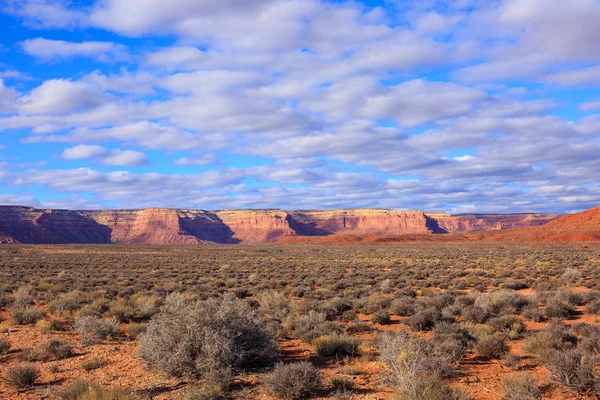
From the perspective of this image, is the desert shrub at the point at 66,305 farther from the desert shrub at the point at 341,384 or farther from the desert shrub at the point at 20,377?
the desert shrub at the point at 341,384

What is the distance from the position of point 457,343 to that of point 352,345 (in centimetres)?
206

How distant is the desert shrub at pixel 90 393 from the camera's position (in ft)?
17.7

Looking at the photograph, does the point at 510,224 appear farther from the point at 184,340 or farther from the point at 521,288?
the point at 184,340

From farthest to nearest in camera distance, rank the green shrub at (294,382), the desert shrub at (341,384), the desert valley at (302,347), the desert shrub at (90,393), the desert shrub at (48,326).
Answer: the desert shrub at (48,326)
the desert shrub at (341,384)
the desert valley at (302,347)
the green shrub at (294,382)
the desert shrub at (90,393)

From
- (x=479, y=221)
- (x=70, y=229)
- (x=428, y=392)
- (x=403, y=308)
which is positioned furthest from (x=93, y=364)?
(x=479, y=221)

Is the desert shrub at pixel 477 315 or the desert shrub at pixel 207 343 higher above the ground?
the desert shrub at pixel 207 343

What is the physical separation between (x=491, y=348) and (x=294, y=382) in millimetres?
4392

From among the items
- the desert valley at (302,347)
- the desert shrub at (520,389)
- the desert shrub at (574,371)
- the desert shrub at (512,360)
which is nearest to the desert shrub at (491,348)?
the desert valley at (302,347)

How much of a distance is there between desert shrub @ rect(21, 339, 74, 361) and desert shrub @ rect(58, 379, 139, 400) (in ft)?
9.30

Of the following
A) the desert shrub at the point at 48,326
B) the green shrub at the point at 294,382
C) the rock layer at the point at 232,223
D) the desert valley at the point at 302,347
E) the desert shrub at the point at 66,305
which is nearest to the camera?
the green shrub at the point at 294,382

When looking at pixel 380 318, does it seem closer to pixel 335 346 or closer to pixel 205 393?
pixel 335 346

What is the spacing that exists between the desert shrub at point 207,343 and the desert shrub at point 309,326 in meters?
1.84

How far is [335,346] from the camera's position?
867cm

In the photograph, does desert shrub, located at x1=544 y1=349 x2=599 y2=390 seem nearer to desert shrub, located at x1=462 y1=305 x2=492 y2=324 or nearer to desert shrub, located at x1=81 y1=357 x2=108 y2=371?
desert shrub, located at x1=462 y1=305 x2=492 y2=324
